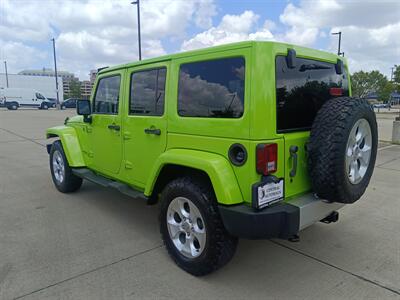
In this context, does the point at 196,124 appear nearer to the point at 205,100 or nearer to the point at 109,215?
the point at 205,100

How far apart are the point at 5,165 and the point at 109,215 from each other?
183 inches

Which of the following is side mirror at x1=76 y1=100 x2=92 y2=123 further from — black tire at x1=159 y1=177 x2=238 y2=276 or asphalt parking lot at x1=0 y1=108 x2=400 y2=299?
black tire at x1=159 y1=177 x2=238 y2=276

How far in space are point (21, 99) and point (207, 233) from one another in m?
44.2

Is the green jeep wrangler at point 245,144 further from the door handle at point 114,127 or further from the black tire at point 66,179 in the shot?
the black tire at point 66,179

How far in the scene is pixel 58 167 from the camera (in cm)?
537

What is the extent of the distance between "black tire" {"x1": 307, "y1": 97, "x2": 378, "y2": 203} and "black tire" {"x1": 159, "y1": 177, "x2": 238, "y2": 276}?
2.85ft

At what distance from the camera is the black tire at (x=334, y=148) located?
8.04ft

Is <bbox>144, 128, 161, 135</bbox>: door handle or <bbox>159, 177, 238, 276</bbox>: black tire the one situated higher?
<bbox>144, 128, 161, 135</bbox>: door handle

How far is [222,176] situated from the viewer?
97.2 inches

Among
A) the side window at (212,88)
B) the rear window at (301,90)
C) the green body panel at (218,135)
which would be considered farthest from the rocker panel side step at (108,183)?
the rear window at (301,90)

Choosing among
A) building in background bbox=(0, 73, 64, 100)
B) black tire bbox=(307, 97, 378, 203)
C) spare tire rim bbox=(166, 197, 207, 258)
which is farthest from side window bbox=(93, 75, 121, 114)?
building in background bbox=(0, 73, 64, 100)

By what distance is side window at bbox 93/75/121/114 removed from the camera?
3982 mm

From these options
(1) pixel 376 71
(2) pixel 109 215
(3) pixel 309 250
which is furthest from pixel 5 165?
(1) pixel 376 71

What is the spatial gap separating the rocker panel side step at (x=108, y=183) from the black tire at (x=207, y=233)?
0.71 metres
